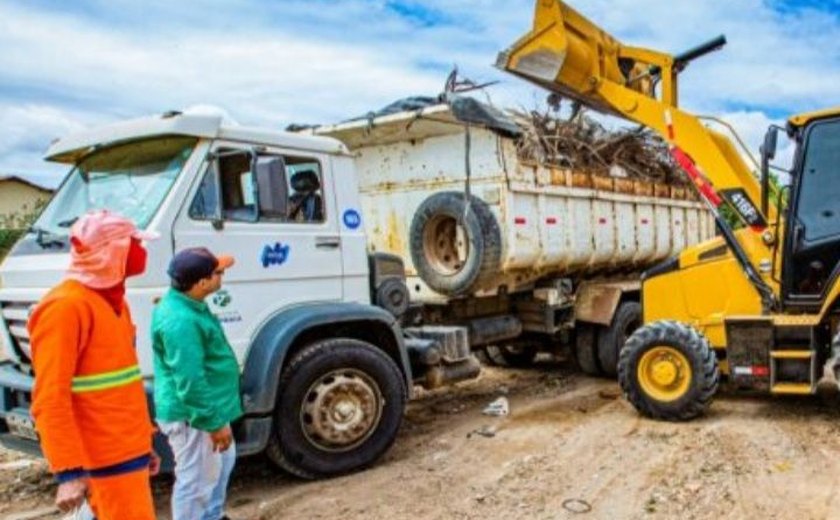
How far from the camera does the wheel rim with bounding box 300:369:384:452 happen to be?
4.99 meters

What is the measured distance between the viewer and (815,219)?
5945 millimetres

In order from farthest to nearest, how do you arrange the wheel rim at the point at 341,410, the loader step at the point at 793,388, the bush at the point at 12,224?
the bush at the point at 12,224 → the loader step at the point at 793,388 → the wheel rim at the point at 341,410

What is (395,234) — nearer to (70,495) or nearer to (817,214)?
(817,214)

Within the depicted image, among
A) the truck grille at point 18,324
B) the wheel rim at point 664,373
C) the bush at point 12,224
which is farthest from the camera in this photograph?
the bush at point 12,224

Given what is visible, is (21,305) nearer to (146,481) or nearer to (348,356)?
(348,356)

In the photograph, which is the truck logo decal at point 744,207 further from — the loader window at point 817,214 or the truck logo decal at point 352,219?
the truck logo decal at point 352,219

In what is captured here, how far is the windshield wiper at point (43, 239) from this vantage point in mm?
4641

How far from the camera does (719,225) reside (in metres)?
6.61

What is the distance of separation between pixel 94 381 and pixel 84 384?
0.11 feet

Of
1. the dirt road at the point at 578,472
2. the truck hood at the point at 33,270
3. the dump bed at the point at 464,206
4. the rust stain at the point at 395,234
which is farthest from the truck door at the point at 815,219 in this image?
the truck hood at the point at 33,270

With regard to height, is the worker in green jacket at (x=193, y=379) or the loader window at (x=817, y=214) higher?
the loader window at (x=817, y=214)

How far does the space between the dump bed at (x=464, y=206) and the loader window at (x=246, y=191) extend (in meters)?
2.10

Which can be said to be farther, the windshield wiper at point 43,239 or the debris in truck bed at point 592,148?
the debris in truck bed at point 592,148

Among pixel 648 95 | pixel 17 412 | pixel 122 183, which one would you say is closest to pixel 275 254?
pixel 122 183
